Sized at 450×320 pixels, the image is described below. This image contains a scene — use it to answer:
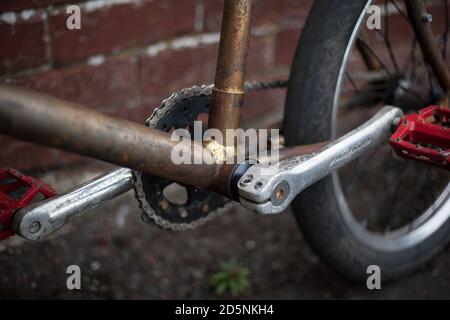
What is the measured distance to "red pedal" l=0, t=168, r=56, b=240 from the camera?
109 centimetres

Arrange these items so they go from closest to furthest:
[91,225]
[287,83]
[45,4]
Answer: [287,83] → [45,4] → [91,225]

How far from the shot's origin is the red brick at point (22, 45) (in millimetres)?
1529

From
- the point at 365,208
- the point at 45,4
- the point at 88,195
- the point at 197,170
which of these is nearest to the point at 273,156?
the point at 197,170

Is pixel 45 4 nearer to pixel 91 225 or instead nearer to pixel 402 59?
pixel 91 225

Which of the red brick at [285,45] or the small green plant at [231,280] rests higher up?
the red brick at [285,45]

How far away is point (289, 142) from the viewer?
1.33m

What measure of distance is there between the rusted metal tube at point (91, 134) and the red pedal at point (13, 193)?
231mm

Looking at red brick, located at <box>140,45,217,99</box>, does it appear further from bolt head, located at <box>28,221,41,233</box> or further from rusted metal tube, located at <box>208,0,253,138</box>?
bolt head, located at <box>28,221,41,233</box>

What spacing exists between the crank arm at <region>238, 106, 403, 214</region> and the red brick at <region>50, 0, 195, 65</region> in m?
0.75

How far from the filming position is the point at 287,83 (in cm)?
137

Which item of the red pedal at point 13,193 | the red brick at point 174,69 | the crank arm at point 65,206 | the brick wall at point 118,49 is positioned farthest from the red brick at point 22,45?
the crank arm at point 65,206

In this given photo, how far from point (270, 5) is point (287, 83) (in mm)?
645

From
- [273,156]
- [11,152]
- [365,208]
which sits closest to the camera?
[273,156]

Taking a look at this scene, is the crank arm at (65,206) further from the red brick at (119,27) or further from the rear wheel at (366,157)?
the red brick at (119,27)
